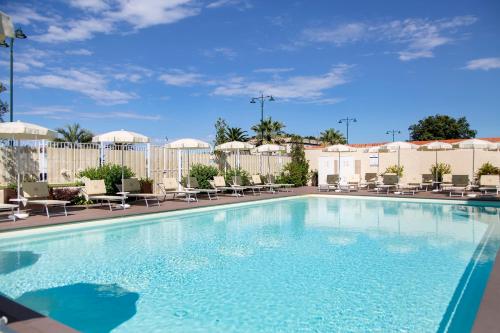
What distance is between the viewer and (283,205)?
16.0 metres

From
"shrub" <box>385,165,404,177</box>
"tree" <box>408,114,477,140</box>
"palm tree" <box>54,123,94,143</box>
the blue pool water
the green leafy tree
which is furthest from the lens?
"tree" <box>408,114,477,140</box>

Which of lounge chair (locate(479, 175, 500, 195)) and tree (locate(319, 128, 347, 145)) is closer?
lounge chair (locate(479, 175, 500, 195))

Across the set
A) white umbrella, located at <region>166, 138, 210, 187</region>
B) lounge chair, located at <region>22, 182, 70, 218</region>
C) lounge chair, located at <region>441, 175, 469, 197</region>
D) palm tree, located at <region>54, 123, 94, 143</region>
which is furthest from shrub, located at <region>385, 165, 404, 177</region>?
palm tree, located at <region>54, 123, 94, 143</region>

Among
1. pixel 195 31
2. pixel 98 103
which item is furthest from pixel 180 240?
pixel 98 103

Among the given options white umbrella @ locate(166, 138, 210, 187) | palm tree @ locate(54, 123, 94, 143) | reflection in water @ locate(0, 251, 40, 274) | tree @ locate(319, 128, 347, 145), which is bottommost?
reflection in water @ locate(0, 251, 40, 274)

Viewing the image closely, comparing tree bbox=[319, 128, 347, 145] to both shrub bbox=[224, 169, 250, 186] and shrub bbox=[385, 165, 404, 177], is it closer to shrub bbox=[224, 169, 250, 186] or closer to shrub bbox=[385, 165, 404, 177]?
shrub bbox=[385, 165, 404, 177]

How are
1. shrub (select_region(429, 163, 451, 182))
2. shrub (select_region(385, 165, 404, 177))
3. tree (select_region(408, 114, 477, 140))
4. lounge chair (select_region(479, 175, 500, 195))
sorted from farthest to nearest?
1. tree (select_region(408, 114, 477, 140))
2. shrub (select_region(385, 165, 404, 177))
3. shrub (select_region(429, 163, 451, 182))
4. lounge chair (select_region(479, 175, 500, 195))

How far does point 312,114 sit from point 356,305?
1406 inches

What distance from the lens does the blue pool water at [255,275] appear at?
4434mm

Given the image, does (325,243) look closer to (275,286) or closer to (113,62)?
(275,286)

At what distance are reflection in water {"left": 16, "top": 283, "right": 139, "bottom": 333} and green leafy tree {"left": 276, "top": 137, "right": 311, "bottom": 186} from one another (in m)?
18.1

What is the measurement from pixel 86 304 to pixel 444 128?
63306 millimetres

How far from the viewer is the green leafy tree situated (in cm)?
2375

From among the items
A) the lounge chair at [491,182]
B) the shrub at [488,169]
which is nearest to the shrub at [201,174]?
the lounge chair at [491,182]
